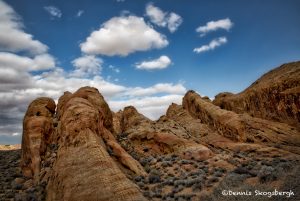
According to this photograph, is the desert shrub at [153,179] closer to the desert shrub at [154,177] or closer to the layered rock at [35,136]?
the desert shrub at [154,177]

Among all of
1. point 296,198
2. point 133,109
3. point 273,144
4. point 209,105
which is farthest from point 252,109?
point 296,198

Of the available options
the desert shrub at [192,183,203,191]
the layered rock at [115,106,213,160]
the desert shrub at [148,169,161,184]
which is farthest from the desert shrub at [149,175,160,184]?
the layered rock at [115,106,213,160]

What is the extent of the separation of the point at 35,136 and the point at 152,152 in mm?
13249

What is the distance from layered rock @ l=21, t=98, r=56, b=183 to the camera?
1106 inches

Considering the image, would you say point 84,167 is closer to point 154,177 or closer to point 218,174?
point 154,177

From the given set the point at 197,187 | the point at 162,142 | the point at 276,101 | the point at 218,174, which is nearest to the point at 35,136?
the point at 162,142

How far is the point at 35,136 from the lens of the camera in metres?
29.3

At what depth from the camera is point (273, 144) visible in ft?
122

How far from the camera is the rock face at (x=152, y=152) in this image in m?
18.9

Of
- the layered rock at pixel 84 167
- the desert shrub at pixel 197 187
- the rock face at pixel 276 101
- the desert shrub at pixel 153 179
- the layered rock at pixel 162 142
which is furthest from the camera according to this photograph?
the rock face at pixel 276 101

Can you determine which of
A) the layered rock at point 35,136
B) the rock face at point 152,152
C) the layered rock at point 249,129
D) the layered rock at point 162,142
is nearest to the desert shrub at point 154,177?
the rock face at point 152,152

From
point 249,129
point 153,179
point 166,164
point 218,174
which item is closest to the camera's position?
point 218,174

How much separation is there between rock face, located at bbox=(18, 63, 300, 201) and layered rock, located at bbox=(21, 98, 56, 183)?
10 centimetres

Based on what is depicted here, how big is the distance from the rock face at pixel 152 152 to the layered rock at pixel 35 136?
0.34 ft
